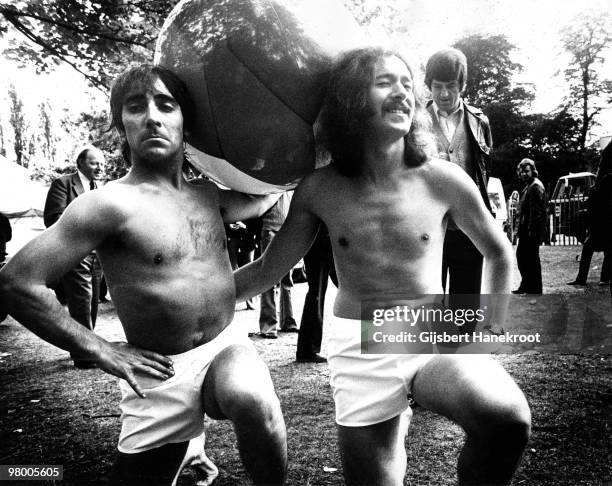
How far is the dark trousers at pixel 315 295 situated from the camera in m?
4.83

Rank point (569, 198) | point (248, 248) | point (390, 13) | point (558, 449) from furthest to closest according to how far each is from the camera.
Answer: point (569, 198)
point (248, 248)
point (390, 13)
point (558, 449)

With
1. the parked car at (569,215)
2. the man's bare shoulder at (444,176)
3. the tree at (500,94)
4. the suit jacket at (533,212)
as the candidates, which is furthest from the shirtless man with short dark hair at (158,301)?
the tree at (500,94)

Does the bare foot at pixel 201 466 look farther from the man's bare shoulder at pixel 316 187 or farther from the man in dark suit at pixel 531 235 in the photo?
the man in dark suit at pixel 531 235

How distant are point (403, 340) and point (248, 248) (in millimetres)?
6683

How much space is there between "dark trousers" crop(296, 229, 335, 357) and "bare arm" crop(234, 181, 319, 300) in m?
2.55

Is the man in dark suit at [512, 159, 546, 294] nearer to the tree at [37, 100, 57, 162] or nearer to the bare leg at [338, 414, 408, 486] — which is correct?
the bare leg at [338, 414, 408, 486]

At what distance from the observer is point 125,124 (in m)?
1.96

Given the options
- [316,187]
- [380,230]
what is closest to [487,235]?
[380,230]

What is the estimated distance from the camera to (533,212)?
796 cm

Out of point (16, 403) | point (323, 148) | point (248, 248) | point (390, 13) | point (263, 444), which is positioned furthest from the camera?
point (248, 248)

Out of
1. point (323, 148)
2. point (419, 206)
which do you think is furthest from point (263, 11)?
point (419, 206)

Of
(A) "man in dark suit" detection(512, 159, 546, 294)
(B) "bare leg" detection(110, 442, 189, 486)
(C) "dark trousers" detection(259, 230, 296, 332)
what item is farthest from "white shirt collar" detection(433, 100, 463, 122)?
(A) "man in dark suit" detection(512, 159, 546, 294)

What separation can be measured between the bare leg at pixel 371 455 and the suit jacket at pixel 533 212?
6.54 meters

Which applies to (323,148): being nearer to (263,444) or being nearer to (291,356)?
(263,444)
